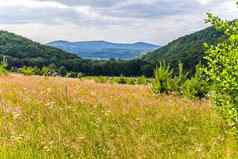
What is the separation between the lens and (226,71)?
5715 millimetres

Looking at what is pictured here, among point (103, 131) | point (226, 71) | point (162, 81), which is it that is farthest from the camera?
point (162, 81)

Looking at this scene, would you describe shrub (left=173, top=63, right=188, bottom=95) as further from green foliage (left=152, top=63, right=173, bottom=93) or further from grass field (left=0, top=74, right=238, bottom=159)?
grass field (left=0, top=74, right=238, bottom=159)

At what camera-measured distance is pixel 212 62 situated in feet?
19.7

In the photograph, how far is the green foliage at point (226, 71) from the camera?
18.7 feet

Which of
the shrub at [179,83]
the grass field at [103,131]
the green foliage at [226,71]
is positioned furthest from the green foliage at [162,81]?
the green foliage at [226,71]

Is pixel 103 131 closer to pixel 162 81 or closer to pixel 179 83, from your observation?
pixel 162 81

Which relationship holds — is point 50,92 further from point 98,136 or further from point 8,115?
point 98,136

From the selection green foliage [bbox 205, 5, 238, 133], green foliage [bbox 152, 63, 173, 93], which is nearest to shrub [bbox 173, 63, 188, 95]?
green foliage [bbox 152, 63, 173, 93]

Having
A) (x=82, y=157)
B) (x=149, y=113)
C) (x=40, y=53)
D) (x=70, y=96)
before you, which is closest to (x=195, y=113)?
(x=149, y=113)

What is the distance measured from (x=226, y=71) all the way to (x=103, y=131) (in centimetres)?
295

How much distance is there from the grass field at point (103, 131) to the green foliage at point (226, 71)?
46.3 inches

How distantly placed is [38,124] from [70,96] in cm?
369

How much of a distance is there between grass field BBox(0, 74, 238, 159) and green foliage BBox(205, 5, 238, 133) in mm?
1177

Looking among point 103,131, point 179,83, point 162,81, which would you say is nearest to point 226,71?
point 103,131
